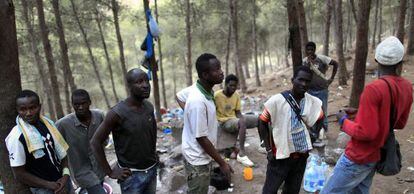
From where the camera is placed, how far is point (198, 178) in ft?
9.99

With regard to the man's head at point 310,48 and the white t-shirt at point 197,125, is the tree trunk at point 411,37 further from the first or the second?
the white t-shirt at point 197,125

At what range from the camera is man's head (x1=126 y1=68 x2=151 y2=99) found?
283 cm

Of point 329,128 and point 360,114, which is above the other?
point 360,114

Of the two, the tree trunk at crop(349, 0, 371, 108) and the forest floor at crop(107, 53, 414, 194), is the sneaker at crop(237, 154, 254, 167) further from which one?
the tree trunk at crop(349, 0, 371, 108)

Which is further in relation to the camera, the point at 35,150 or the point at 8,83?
the point at 8,83

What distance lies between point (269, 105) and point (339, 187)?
1.05 meters

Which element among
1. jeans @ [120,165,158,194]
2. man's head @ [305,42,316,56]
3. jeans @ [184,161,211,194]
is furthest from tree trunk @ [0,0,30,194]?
man's head @ [305,42,316,56]

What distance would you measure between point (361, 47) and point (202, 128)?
4.76 meters

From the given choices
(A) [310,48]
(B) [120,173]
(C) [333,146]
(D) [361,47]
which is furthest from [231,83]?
(B) [120,173]

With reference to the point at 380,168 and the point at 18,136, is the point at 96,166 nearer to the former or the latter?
the point at 18,136

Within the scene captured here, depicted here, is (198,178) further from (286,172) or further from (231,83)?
(231,83)

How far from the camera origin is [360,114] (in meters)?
2.74

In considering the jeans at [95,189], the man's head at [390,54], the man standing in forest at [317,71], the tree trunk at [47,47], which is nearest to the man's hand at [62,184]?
the jeans at [95,189]

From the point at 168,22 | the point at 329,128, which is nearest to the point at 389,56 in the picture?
the point at 329,128
